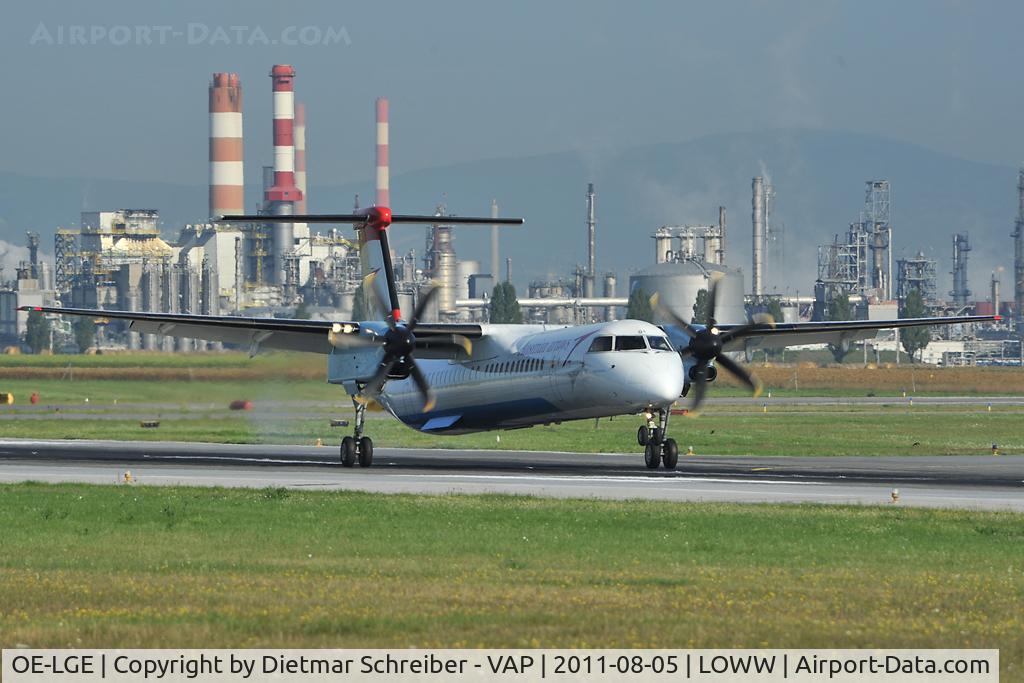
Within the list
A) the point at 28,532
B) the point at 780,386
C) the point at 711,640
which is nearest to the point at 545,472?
the point at 28,532

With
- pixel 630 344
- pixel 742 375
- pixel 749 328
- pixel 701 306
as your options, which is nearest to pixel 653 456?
pixel 630 344

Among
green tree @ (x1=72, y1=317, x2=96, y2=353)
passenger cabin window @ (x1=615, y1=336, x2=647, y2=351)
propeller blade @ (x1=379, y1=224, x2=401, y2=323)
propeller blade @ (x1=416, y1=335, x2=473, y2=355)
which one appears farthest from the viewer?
green tree @ (x1=72, y1=317, x2=96, y2=353)

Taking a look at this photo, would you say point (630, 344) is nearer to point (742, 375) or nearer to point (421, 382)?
point (742, 375)

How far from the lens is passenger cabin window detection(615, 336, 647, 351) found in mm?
39688

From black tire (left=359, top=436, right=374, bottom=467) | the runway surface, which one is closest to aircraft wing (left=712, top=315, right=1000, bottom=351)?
the runway surface

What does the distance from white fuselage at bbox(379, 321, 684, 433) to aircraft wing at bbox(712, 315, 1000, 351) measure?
299 cm

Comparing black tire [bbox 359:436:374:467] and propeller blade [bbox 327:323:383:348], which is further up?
propeller blade [bbox 327:323:383:348]

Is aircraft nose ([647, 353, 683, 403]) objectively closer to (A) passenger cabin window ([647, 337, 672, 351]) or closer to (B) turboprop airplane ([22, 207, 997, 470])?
(B) turboprop airplane ([22, 207, 997, 470])

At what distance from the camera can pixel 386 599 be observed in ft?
56.6

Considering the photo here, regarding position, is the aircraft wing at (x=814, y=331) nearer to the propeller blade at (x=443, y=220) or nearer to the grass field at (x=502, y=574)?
the propeller blade at (x=443, y=220)

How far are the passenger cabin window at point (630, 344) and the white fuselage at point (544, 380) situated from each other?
1.0 inches

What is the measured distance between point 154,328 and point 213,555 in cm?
2282

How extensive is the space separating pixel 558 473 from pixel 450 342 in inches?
245

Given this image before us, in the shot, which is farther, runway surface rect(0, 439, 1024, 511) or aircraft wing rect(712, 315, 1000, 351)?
aircraft wing rect(712, 315, 1000, 351)
